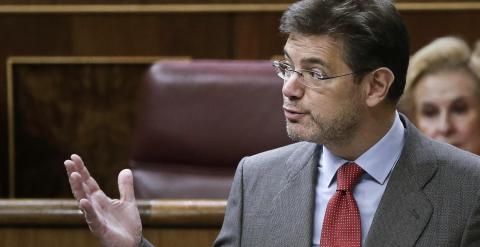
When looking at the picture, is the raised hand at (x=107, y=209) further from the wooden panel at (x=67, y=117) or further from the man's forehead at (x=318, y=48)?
the wooden panel at (x=67, y=117)

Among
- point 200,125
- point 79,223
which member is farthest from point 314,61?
point 200,125

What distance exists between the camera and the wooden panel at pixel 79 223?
1.13 meters

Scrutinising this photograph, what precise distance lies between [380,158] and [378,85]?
7 cm

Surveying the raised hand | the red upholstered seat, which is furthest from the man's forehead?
the red upholstered seat

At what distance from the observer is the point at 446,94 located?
1452 mm

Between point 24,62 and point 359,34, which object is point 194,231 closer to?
point 359,34

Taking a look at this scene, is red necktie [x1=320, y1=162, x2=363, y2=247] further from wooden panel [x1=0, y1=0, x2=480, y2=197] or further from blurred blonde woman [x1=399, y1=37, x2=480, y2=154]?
wooden panel [x1=0, y1=0, x2=480, y2=197]

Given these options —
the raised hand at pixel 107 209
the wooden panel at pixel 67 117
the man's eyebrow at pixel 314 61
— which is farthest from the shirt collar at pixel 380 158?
the wooden panel at pixel 67 117

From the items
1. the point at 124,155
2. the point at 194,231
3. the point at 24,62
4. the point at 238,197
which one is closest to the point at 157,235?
the point at 194,231

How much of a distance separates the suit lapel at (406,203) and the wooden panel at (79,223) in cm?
25

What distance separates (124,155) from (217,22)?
318 mm

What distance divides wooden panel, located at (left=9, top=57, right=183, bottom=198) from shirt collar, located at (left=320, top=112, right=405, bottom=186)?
92 cm

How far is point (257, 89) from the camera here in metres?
1.45

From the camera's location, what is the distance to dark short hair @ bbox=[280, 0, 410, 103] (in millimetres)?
938
